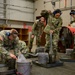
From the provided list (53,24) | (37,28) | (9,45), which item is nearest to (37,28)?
(37,28)

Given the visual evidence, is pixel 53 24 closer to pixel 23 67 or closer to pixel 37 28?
pixel 37 28

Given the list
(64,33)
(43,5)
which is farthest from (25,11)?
(64,33)

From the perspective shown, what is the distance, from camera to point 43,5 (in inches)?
344

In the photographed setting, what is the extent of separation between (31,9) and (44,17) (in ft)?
Answer: 16.3

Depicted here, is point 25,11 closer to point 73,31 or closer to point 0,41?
point 73,31

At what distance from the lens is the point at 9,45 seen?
10.4 ft

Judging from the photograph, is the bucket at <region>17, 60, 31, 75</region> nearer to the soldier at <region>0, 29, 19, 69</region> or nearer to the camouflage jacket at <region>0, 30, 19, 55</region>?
the soldier at <region>0, 29, 19, 69</region>

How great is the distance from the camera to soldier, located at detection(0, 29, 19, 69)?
2.83 m

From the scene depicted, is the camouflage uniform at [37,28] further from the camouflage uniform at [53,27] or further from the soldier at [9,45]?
the soldier at [9,45]

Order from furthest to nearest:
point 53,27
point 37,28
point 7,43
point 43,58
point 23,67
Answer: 1. point 37,28
2. point 53,27
3. point 43,58
4. point 7,43
5. point 23,67

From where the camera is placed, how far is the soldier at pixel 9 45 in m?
2.83

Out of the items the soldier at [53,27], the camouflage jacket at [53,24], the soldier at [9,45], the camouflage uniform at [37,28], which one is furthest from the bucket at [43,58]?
the camouflage uniform at [37,28]

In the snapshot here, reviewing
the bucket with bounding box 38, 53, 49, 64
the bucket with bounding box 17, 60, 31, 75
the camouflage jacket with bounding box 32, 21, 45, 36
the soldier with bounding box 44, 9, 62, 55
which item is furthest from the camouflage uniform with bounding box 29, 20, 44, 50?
the bucket with bounding box 17, 60, 31, 75

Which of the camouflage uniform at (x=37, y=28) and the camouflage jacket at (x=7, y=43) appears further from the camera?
the camouflage uniform at (x=37, y=28)
